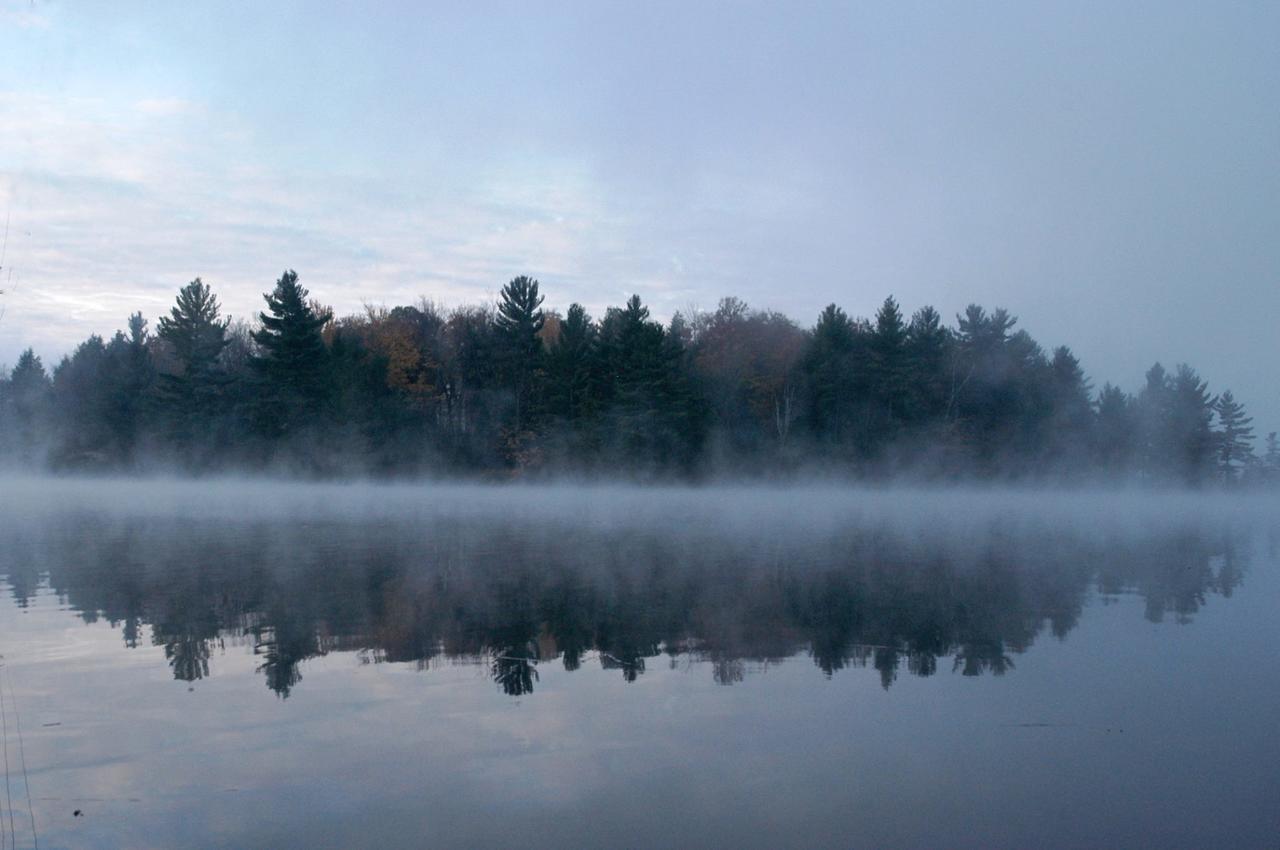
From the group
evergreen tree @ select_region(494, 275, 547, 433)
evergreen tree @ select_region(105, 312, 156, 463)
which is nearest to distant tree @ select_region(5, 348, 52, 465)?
evergreen tree @ select_region(105, 312, 156, 463)

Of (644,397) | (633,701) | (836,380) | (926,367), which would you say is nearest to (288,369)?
(644,397)

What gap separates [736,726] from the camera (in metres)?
7.54

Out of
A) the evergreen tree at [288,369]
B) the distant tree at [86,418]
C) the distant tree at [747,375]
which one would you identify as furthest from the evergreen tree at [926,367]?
the distant tree at [86,418]

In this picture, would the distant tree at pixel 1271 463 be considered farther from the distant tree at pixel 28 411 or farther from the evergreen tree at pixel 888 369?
the distant tree at pixel 28 411

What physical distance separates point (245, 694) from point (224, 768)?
2.00 m

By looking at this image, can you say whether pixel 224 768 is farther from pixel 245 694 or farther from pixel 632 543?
pixel 632 543

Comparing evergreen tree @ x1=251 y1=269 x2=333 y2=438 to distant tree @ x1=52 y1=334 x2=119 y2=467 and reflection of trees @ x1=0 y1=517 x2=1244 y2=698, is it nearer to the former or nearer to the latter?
distant tree @ x1=52 y1=334 x2=119 y2=467

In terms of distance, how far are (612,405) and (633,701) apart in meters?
47.7

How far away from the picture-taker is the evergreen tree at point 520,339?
60281mm

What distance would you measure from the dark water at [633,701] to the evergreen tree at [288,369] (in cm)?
3839

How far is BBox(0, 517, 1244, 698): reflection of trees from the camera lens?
10.2m

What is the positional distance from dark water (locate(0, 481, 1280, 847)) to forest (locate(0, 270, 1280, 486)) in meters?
38.3

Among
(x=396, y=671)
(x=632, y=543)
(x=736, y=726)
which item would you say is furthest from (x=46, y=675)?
(x=632, y=543)

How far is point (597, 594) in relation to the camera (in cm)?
1378
